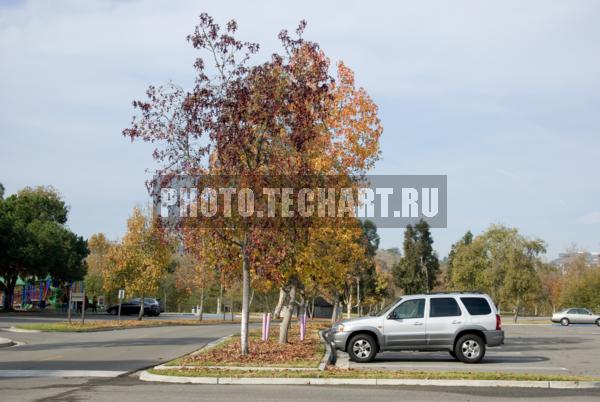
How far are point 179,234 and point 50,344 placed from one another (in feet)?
31.2

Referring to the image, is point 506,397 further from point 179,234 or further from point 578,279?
point 578,279

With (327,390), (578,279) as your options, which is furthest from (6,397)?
(578,279)

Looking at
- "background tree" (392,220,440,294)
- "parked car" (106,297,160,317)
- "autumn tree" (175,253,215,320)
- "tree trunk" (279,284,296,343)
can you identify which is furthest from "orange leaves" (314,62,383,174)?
"background tree" (392,220,440,294)

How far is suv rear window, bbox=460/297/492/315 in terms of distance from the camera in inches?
731

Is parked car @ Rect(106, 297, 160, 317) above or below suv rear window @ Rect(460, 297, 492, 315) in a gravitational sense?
below

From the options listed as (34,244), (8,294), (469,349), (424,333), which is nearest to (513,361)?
(469,349)

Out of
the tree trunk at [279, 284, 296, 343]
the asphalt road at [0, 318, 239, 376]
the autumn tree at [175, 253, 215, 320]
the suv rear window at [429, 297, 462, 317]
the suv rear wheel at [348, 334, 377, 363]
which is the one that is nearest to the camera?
the asphalt road at [0, 318, 239, 376]

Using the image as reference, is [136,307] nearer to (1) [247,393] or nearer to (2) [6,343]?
(2) [6,343]

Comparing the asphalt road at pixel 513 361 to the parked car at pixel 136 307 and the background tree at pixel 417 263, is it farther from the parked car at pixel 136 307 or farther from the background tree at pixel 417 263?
the background tree at pixel 417 263

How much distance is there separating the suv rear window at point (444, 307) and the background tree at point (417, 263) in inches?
2424

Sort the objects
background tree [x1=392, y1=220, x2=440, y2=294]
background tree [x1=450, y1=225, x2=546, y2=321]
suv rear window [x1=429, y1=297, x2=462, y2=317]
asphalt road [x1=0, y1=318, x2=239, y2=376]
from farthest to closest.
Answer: background tree [x1=392, y1=220, x2=440, y2=294]
background tree [x1=450, y1=225, x2=546, y2=321]
suv rear window [x1=429, y1=297, x2=462, y2=317]
asphalt road [x1=0, y1=318, x2=239, y2=376]

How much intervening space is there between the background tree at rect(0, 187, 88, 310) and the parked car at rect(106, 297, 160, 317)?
4.56 meters

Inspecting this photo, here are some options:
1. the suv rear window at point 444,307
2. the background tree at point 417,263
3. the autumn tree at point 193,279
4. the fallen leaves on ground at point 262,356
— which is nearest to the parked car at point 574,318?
the background tree at point 417,263

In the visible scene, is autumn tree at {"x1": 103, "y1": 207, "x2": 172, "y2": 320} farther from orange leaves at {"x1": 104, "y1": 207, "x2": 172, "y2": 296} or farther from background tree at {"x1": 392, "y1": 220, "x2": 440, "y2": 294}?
background tree at {"x1": 392, "y1": 220, "x2": 440, "y2": 294}
